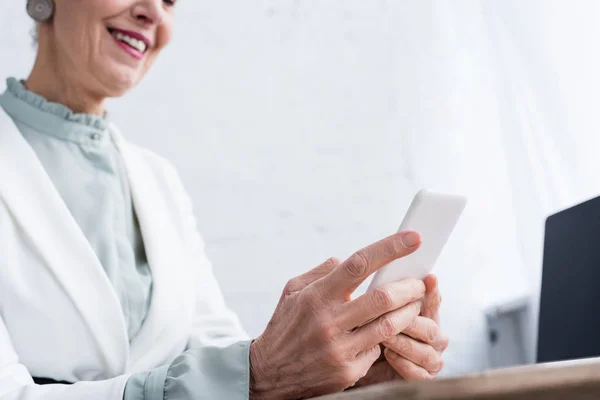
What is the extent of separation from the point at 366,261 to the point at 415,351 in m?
0.24

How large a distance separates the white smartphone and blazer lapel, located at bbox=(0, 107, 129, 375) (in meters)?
0.50

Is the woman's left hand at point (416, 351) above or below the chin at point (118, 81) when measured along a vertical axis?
below

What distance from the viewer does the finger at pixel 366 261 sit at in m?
0.75

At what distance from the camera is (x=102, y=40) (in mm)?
1290

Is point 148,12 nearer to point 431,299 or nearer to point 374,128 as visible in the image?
point 431,299

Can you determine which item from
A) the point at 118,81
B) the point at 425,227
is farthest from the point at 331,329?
the point at 118,81

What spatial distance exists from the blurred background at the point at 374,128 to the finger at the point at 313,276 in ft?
3.86

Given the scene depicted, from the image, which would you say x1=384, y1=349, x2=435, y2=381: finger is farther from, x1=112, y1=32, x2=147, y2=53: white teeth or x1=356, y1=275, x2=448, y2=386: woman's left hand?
x1=112, y1=32, x2=147, y2=53: white teeth

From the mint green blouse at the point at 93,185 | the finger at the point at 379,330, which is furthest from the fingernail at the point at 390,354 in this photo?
the mint green blouse at the point at 93,185

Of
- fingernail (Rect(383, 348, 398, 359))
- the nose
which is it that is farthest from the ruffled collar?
fingernail (Rect(383, 348, 398, 359))

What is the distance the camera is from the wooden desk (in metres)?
0.29

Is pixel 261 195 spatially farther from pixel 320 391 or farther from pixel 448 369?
pixel 320 391

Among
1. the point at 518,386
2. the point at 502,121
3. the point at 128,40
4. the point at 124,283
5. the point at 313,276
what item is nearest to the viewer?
the point at 518,386

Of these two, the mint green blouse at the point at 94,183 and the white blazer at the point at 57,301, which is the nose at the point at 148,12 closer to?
the mint green blouse at the point at 94,183
